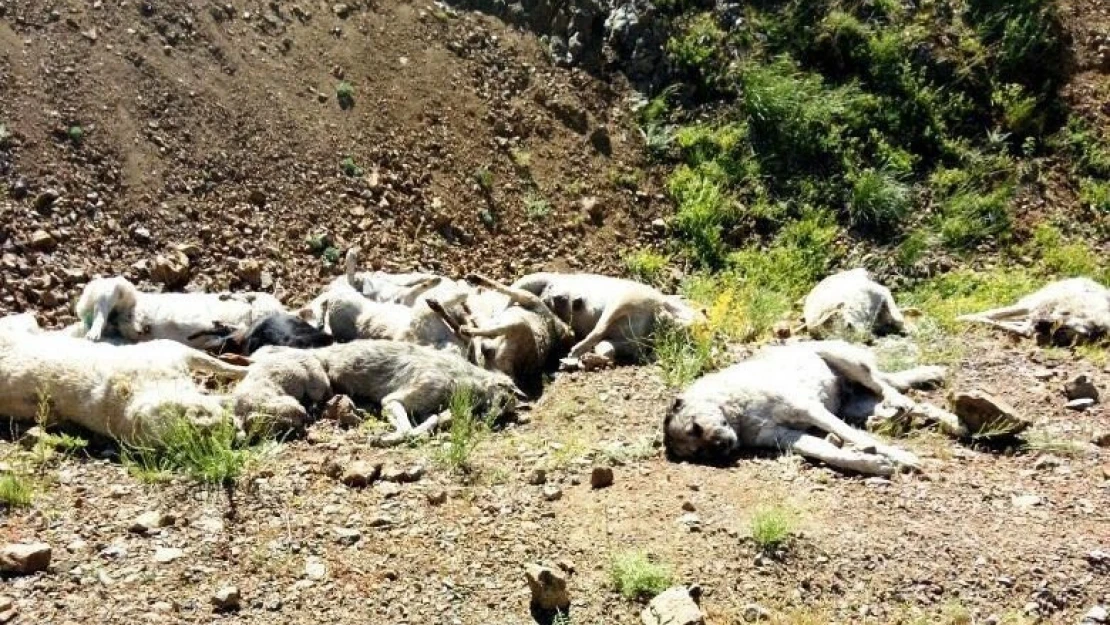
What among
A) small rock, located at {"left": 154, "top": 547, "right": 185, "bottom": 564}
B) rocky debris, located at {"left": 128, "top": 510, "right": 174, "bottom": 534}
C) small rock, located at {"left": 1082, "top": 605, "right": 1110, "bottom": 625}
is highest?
small rock, located at {"left": 1082, "top": 605, "right": 1110, "bottom": 625}

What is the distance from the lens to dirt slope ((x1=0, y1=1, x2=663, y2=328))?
31.2 feet

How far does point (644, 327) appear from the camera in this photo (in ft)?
29.0

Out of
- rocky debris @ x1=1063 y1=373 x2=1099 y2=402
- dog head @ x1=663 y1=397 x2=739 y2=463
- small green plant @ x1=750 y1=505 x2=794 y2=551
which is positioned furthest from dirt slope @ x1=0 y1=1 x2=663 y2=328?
small green plant @ x1=750 y1=505 x2=794 y2=551

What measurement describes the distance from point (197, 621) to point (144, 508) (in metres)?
1.13

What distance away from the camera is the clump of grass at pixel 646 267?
10.8 metres

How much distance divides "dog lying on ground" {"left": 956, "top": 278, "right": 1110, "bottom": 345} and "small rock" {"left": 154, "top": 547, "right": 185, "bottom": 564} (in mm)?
6362

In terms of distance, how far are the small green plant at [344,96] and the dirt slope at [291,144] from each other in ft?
0.14

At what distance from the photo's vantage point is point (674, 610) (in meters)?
4.97

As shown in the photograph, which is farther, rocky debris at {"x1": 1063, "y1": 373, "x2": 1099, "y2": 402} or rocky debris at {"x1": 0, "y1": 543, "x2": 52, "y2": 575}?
rocky debris at {"x1": 1063, "y1": 373, "x2": 1099, "y2": 402}

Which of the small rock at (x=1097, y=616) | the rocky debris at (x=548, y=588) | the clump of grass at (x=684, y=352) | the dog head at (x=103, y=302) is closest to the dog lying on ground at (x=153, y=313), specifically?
the dog head at (x=103, y=302)

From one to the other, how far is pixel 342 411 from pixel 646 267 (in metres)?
4.35

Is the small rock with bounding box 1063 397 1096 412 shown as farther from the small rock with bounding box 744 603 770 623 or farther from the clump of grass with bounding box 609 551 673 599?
the clump of grass with bounding box 609 551 673 599

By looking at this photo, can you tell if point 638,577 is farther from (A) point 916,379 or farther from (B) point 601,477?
(A) point 916,379

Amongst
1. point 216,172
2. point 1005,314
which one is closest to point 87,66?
point 216,172
